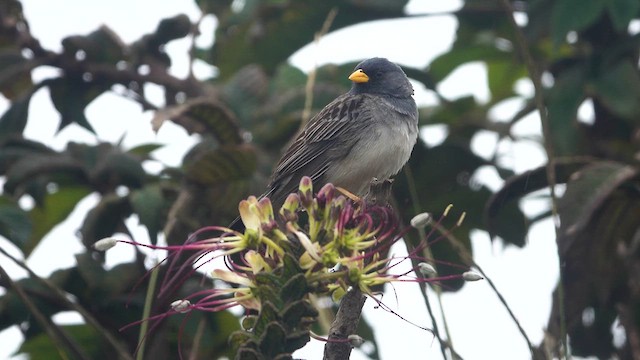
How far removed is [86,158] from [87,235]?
454mm

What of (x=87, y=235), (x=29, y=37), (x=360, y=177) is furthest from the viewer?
(x=29, y=37)

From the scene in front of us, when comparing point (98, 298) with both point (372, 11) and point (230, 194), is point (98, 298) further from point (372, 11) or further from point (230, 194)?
point (372, 11)

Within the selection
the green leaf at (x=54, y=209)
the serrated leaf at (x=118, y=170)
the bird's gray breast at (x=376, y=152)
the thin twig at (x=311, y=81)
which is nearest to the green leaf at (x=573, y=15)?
the bird's gray breast at (x=376, y=152)

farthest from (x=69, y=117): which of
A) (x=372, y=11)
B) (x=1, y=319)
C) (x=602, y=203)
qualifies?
(x=602, y=203)

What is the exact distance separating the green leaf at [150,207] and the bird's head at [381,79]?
1.41m

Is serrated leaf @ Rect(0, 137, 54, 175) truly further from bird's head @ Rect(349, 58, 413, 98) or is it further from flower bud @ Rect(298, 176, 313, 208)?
flower bud @ Rect(298, 176, 313, 208)

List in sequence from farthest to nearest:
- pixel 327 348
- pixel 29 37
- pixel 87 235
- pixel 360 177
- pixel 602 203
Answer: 1. pixel 29 37
2. pixel 360 177
3. pixel 87 235
4. pixel 602 203
5. pixel 327 348

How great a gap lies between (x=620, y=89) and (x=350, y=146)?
137 centimetres

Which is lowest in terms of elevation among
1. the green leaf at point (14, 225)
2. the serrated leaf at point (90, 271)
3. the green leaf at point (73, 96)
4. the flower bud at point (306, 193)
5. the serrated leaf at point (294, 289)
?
the serrated leaf at point (90, 271)

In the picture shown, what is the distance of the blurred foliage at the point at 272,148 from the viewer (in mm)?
4832

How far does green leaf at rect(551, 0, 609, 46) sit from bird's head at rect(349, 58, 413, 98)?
113cm

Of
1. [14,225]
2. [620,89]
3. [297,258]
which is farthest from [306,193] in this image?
[620,89]

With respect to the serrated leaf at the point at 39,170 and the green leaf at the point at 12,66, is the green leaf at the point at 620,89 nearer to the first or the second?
the serrated leaf at the point at 39,170

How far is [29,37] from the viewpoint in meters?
5.79
